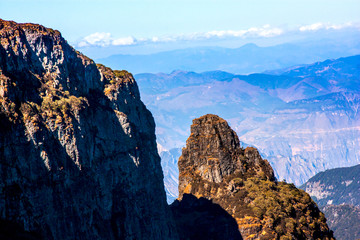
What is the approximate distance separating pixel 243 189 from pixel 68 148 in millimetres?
50484

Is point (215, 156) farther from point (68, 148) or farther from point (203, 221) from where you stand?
point (68, 148)

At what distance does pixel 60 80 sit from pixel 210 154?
166ft

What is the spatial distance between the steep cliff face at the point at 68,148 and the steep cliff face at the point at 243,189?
2115 cm

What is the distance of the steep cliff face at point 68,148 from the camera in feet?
153

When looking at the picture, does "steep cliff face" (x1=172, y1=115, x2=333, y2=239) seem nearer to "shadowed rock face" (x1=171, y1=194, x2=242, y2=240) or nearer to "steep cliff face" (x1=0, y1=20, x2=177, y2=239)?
"shadowed rock face" (x1=171, y1=194, x2=242, y2=240)

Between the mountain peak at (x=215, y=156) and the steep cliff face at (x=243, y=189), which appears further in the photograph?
the mountain peak at (x=215, y=156)

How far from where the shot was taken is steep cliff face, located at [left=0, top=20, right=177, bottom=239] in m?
46.6

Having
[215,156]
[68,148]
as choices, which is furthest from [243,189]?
[68,148]

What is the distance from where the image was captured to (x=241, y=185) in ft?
319

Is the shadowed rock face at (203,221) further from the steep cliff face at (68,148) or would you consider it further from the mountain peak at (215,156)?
the steep cliff face at (68,148)

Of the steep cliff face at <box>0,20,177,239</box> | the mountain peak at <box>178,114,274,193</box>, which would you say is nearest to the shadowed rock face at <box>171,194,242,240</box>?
the mountain peak at <box>178,114,274,193</box>

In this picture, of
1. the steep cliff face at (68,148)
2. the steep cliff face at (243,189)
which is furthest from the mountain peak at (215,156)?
the steep cliff face at (68,148)

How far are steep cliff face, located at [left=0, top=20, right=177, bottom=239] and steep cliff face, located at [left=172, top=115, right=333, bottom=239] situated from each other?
21.1 metres

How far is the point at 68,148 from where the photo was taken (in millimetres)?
52062
